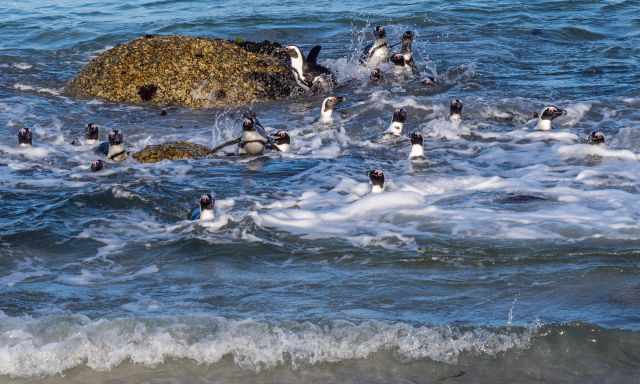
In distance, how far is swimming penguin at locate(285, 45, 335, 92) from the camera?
14.4 metres

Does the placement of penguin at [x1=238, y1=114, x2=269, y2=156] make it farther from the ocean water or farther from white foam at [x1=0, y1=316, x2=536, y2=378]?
white foam at [x1=0, y1=316, x2=536, y2=378]

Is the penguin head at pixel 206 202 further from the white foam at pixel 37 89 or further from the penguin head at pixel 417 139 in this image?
the white foam at pixel 37 89

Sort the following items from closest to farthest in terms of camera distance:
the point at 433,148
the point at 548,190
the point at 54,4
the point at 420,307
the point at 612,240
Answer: the point at 420,307
the point at 612,240
the point at 548,190
the point at 433,148
the point at 54,4

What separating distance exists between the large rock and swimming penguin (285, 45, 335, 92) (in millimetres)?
133

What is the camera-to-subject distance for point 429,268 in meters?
7.27

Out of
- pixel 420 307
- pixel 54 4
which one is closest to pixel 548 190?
pixel 420 307

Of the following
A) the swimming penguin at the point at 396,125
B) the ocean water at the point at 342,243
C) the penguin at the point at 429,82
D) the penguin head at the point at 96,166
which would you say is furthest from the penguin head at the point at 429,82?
the penguin head at the point at 96,166

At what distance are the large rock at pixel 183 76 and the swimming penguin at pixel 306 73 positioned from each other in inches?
5.2

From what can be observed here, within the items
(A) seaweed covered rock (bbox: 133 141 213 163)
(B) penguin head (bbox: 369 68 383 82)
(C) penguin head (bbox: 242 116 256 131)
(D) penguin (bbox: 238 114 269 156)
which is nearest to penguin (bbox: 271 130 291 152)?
(D) penguin (bbox: 238 114 269 156)

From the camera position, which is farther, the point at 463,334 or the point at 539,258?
the point at 539,258

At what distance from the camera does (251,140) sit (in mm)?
11109

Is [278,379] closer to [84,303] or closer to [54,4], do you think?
[84,303]

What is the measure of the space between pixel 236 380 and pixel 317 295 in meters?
1.23

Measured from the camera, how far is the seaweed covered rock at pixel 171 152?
1092 cm
